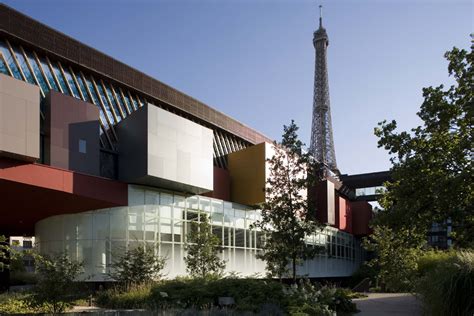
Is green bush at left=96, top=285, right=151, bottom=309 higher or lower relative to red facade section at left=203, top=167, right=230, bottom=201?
lower

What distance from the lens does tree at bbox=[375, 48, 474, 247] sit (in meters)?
16.3

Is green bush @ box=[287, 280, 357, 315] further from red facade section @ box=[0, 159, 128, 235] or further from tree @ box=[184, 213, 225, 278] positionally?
red facade section @ box=[0, 159, 128, 235]

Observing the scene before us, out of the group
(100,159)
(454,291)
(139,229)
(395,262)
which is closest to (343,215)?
(395,262)

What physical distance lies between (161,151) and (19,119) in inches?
300

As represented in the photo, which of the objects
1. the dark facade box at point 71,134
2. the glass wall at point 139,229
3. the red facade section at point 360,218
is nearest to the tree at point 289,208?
the glass wall at point 139,229

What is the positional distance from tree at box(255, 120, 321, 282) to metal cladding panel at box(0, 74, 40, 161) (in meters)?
9.77

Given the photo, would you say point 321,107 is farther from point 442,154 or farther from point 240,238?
point 442,154

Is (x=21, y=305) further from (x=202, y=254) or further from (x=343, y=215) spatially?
(x=343, y=215)

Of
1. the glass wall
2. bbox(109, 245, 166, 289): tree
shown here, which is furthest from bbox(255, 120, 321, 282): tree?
the glass wall

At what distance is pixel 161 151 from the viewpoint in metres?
26.1

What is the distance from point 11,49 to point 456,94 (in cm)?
1857

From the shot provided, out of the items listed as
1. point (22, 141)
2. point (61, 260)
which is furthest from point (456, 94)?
point (22, 141)

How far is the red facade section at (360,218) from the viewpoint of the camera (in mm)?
59812

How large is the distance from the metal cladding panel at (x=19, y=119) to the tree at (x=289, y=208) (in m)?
9.77
